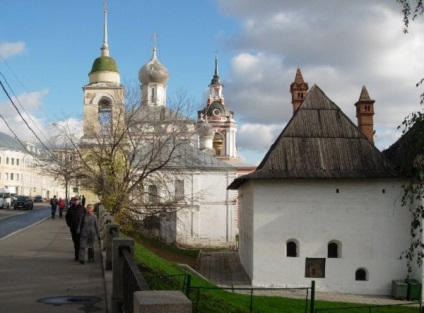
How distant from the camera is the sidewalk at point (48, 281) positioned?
9219 millimetres

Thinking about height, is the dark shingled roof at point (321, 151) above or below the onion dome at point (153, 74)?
below

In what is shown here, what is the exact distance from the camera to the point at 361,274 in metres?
25.5

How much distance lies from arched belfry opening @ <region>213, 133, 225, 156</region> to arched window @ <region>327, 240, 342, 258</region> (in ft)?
153

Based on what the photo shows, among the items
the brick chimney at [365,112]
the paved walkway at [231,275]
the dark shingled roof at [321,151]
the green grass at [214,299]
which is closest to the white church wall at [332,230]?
the dark shingled roof at [321,151]

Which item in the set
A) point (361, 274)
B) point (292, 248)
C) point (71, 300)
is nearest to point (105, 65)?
point (292, 248)

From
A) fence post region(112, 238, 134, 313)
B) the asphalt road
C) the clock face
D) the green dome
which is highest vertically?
the green dome

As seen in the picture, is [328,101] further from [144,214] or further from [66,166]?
[66,166]

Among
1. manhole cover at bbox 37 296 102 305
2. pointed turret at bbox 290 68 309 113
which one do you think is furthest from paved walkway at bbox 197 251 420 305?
manhole cover at bbox 37 296 102 305

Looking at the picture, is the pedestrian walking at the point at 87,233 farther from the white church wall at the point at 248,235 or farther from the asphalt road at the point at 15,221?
the white church wall at the point at 248,235

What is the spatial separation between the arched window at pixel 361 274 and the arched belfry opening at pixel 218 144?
4709cm

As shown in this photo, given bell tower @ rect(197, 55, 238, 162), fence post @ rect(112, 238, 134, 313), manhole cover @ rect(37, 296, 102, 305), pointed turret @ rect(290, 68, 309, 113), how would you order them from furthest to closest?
bell tower @ rect(197, 55, 238, 162) → pointed turret @ rect(290, 68, 309, 113) → manhole cover @ rect(37, 296, 102, 305) → fence post @ rect(112, 238, 134, 313)

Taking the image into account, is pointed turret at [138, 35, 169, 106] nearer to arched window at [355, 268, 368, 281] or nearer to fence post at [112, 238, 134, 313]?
arched window at [355, 268, 368, 281]

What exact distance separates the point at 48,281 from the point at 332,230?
16564mm

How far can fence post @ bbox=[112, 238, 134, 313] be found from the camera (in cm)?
831
